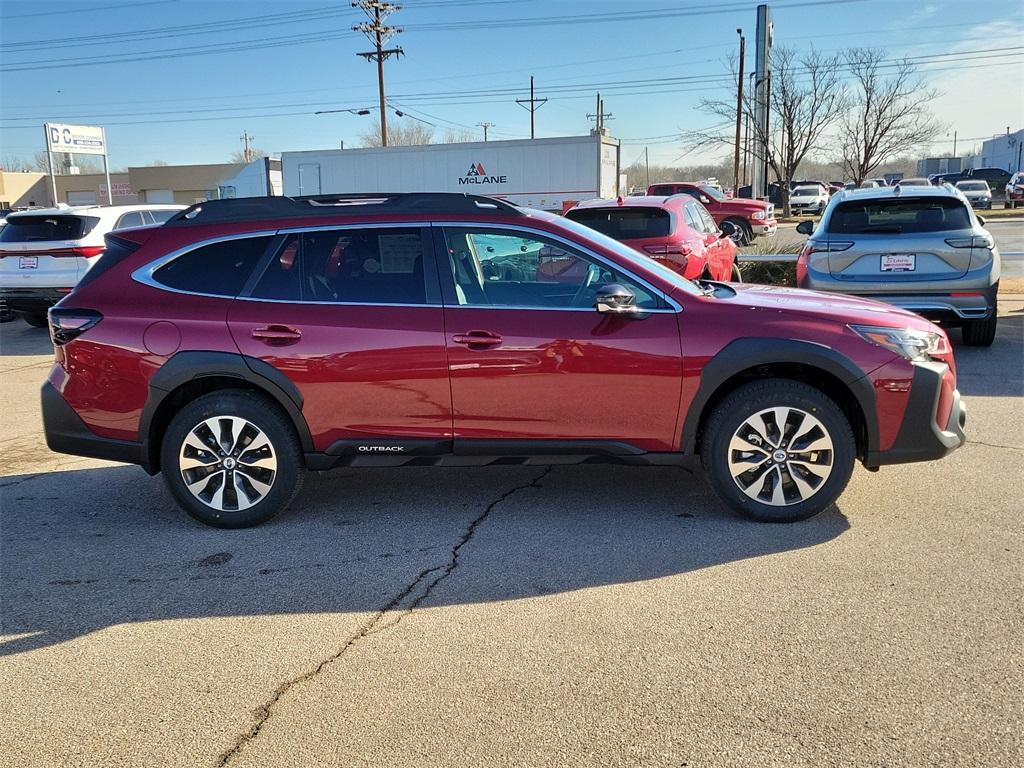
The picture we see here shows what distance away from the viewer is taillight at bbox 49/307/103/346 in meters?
4.58

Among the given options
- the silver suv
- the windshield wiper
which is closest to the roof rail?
the silver suv

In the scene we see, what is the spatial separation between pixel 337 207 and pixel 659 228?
5739mm

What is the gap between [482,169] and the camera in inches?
1068

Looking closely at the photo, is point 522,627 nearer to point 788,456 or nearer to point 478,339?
point 478,339

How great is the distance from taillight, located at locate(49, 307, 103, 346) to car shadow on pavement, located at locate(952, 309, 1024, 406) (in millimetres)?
Answer: 6662

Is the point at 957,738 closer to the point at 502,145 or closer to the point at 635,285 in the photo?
the point at 635,285

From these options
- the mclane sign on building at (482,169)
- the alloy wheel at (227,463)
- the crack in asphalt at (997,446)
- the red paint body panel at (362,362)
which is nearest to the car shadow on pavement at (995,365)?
the crack in asphalt at (997,446)

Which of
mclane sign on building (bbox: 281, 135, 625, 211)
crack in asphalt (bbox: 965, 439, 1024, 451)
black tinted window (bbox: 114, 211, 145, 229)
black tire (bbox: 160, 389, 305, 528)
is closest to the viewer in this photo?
black tire (bbox: 160, 389, 305, 528)

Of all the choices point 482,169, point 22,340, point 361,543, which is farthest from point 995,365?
point 482,169

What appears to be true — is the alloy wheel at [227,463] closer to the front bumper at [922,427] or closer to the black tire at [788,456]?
the black tire at [788,456]

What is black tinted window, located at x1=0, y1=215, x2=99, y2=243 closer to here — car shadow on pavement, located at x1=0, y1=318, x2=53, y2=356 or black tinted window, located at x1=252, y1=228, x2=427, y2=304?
car shadow on pavement, located at x1=0, y1=318, x2=53, y2=356

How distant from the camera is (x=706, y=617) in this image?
138 inches

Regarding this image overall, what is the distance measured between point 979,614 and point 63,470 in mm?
5646

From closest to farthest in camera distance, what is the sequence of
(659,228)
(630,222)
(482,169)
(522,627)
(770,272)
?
(522,627) < (659,228) < (630,222) < (770,272) < (482,169)
